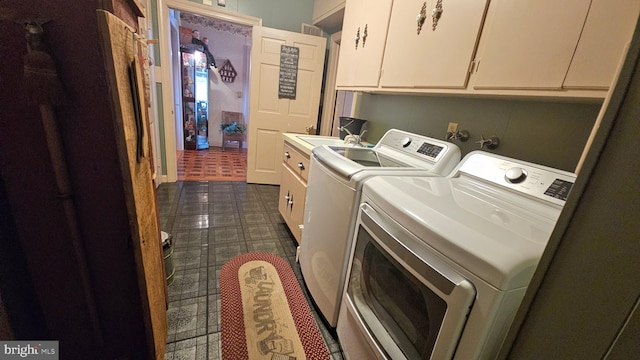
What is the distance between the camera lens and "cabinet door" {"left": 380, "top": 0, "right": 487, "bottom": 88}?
1.16 meters

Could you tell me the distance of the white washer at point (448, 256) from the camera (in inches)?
22.7

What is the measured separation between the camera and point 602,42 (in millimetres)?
760

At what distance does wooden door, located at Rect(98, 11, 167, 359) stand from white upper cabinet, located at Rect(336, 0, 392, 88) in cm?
144

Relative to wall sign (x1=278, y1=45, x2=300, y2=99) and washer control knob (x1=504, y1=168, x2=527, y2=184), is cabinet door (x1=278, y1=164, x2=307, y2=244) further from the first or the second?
wall sign (x1=278, y1=45, x2=300, y2=99)

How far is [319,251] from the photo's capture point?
1.41 metres

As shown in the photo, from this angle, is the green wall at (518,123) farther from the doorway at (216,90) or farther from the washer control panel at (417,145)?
the doorway at (216,90)

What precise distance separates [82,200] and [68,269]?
0.26 metres

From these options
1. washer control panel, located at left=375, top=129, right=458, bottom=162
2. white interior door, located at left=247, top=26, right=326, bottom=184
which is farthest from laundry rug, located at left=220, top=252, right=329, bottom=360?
white interior door, located at left=247, top=26, right=326, bottom=184

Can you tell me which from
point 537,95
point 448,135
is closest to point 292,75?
point 448,135

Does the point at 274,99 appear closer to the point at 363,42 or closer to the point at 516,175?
the point at 363,42

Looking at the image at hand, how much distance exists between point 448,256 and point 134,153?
967 millimetres

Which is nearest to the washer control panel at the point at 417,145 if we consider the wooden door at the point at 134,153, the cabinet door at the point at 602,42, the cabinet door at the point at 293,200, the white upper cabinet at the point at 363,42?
the white upper cabinet at the point at 363,42

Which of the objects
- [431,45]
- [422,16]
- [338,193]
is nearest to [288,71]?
[422,16]

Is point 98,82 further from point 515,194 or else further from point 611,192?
point 515,194
